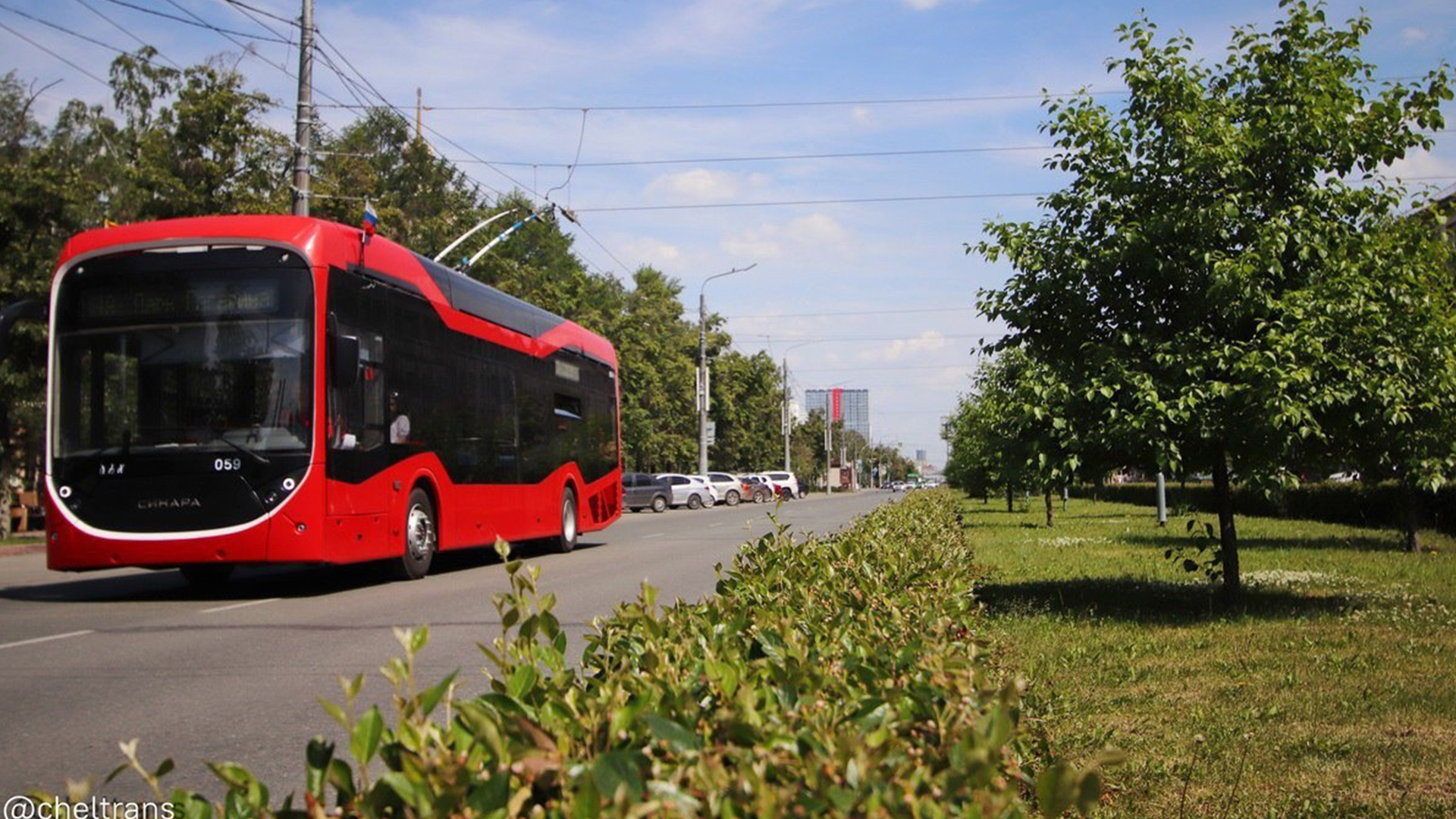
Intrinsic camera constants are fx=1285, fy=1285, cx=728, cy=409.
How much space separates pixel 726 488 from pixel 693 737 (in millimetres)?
60911

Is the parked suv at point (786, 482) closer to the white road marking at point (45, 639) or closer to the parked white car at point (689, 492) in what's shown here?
the parked white car at point (689, 492)

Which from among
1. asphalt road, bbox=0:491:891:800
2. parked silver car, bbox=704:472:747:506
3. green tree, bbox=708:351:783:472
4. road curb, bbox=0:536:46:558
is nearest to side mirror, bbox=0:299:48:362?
asphalt road, bbox=0:491:891:800

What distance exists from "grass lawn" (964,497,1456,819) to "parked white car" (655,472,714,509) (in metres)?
40.5

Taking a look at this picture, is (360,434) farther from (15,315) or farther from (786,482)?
(786,482)

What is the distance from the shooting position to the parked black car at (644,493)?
175 feet

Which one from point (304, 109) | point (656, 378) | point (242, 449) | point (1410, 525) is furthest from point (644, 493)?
point (242, 449)

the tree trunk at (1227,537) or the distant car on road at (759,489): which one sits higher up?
the tree trunk at (1227,537)

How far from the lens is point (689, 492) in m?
56.5

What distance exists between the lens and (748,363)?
3807 inches

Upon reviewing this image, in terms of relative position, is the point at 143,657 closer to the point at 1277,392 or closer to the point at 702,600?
the point at 702,600

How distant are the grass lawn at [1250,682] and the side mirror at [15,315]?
9.12m

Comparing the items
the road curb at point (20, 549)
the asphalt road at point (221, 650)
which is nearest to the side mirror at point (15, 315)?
the asphalt road at point (221, 650)

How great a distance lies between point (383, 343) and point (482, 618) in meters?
4.29

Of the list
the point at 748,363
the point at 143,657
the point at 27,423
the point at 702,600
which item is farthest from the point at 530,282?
the point at 702,600
